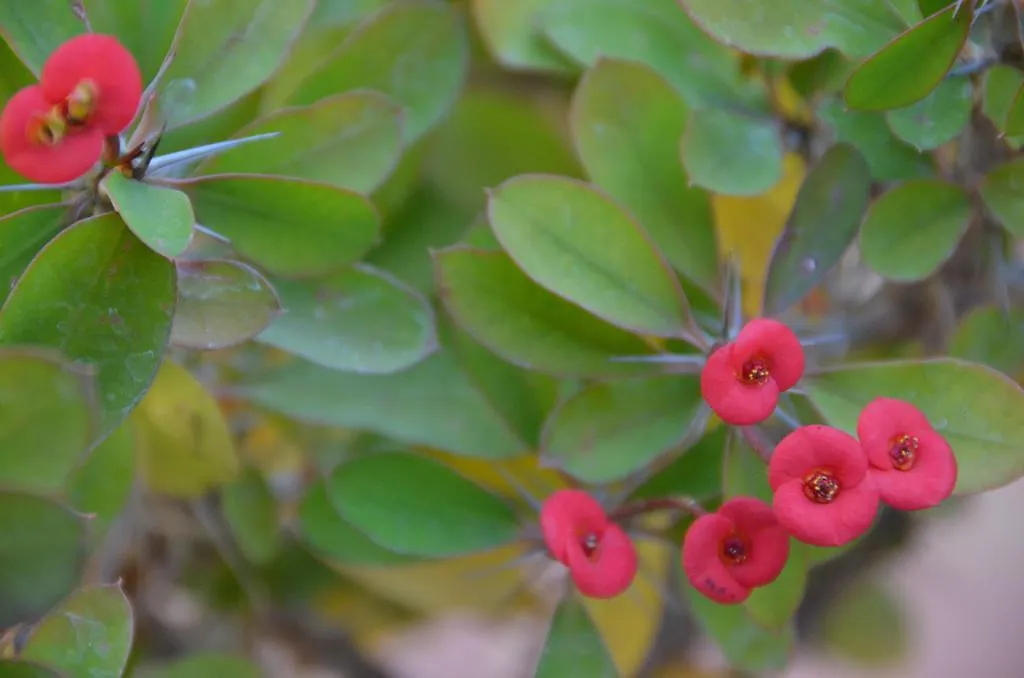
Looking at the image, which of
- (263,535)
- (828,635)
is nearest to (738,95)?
(263,535)

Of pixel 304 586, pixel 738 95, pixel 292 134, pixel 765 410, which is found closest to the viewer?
pixel 765 410

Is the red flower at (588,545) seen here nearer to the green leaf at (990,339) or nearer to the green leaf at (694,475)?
the green leaf at (694,475)

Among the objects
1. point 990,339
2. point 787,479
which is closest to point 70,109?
point 787,479

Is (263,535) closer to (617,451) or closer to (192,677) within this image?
(192,677)

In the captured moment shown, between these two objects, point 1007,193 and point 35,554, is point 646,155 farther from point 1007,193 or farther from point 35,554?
point 35,554

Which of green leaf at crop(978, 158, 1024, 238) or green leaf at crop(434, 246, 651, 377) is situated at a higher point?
green leaf at crop(434, 246, 651, 377)

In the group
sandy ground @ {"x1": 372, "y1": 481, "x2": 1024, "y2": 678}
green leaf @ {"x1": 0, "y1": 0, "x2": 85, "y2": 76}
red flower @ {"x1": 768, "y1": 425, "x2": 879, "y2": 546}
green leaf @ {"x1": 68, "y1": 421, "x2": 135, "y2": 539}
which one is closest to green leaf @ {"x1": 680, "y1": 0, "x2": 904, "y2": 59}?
red flower @ {"x1": 768, "y1": 425, "x2": 879, "y2": 546}

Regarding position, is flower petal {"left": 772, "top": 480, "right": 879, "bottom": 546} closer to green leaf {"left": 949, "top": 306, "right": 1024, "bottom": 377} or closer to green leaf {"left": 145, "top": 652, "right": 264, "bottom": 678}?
green leaf {"left": 949, "top": 306, "right": 1024, "bottom": 377}
